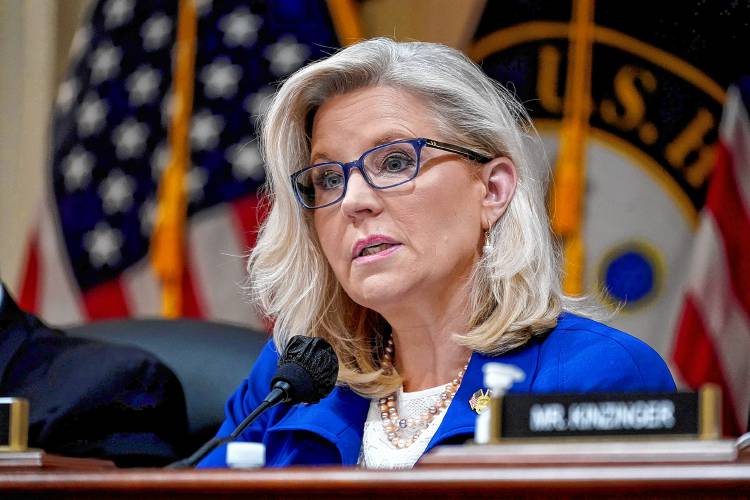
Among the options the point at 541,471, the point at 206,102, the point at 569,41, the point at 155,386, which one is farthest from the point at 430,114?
the point at 206,102

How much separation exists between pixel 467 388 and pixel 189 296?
197cm

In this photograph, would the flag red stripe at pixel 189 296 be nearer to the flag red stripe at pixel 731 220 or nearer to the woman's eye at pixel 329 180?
the flag red stripe at pixel 731 220

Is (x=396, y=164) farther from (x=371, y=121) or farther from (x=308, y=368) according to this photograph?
(x=308, y=368)

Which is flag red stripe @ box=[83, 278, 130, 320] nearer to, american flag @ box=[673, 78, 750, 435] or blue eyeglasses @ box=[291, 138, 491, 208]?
american flag @ box=[673, 78, 750, 435]

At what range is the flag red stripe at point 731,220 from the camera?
3137 millimetres

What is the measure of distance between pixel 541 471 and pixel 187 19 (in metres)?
2.99

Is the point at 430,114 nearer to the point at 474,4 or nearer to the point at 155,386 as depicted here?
the point at 155,386

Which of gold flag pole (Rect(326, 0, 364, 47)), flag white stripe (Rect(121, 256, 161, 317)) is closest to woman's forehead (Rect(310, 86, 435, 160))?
gold flag pole (Rect(326, 0, 364, 47))

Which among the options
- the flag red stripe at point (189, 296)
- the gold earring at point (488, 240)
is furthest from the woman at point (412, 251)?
the flag red stripe at point (189, 296)

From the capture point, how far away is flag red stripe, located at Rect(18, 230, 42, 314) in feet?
12.9

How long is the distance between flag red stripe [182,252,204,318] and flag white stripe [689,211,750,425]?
59.5 inches

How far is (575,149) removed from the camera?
329 centimetres

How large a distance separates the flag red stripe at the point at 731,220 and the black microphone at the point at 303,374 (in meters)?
1.60

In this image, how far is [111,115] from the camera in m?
3.90
